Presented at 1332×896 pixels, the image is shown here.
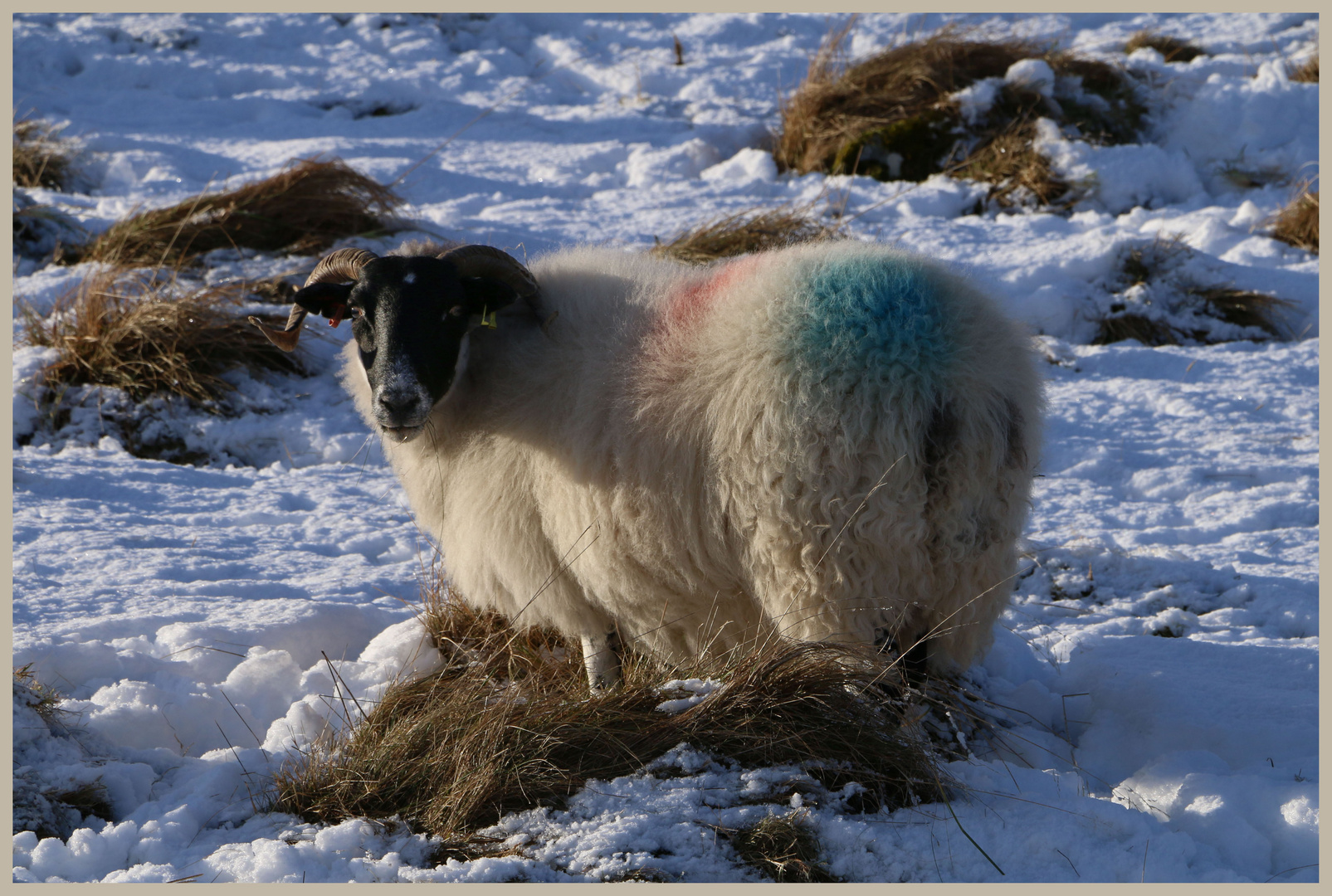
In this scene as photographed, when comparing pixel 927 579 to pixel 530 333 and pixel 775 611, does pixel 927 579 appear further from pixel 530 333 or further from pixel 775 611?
pixel 530 333

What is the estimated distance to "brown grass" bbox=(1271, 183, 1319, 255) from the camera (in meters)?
6.68

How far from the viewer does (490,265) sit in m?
3.07

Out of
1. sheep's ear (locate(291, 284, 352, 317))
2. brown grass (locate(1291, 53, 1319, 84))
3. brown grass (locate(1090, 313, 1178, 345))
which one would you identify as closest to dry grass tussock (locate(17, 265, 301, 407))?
sheep's ear (locate(291, 284, 352, 317))

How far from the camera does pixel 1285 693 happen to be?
310 centimetres

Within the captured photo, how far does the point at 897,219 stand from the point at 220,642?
213 inches

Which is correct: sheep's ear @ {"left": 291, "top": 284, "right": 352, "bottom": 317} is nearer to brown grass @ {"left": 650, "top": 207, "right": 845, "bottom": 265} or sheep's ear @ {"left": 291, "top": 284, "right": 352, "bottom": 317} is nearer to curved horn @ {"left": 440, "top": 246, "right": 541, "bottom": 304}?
curved horn @ {"left": 440, "top": 246, "right": 541, "bottom": 304}

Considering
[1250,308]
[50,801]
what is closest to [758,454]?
[50,801]

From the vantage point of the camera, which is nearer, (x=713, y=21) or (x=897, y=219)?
(x=897, y=219)

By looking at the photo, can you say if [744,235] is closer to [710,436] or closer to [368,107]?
[710,436]

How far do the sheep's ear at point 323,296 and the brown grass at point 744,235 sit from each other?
9.10 ft

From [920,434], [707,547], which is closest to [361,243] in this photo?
[707,547]

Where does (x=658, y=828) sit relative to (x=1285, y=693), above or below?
above

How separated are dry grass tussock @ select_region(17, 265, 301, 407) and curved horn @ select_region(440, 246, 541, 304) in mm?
3018

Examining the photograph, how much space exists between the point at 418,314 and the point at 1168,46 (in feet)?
28.4
